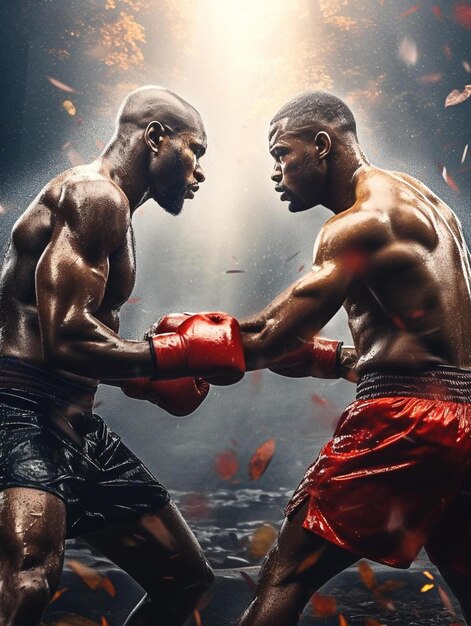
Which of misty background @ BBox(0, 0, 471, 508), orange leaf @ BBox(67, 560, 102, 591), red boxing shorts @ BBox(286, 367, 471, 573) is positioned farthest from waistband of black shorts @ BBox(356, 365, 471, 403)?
misty background @ BBox(0, 0, 471, 508)

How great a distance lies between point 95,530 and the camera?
2039 millimetres

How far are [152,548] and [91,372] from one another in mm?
649

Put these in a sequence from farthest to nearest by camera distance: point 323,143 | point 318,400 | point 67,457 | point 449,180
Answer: point 318,400, point 449,180, point 323,143, point 67,457

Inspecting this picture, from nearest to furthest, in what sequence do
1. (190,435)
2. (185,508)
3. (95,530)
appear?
1. (95,530)
2. (185,508)
3. (190,435)

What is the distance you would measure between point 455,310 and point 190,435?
17.0 ft

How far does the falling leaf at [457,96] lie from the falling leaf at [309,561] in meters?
5.21

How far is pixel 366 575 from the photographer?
4.76m

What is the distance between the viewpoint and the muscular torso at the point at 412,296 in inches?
71.0

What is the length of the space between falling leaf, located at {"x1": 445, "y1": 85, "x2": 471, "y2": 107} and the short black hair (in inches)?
164

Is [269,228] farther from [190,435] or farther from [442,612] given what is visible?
[442,612]

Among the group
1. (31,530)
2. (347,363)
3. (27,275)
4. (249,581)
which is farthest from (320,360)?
(249,581)

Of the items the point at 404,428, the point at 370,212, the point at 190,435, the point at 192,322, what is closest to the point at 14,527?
the point at 192,322

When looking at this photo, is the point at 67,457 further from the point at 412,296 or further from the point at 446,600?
the point at 446,600

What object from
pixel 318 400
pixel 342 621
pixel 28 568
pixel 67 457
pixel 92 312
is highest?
pixel 92 312
